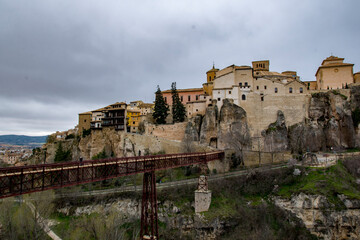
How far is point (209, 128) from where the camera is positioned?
45.9m

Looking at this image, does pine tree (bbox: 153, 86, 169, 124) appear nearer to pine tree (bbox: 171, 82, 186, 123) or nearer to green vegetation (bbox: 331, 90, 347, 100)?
pine tree (bbox: 171, 82, 186, 123)

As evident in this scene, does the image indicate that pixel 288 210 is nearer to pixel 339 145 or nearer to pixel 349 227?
pixel 349 227

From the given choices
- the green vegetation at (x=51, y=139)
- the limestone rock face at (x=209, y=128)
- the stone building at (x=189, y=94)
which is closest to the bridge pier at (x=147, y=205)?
the limestone rock face at (x=209, y=128)

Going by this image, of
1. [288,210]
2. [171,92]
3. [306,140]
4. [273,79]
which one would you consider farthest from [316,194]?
[171,92]

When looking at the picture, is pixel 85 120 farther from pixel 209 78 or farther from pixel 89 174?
pixel 89 174

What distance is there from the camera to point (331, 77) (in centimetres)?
4900

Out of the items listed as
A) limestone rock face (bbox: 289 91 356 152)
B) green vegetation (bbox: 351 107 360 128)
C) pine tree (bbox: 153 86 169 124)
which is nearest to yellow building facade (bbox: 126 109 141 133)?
pine tree (bbox: 153 86 169 124)

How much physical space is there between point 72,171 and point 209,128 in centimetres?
2985

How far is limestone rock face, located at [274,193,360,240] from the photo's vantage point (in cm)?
2697

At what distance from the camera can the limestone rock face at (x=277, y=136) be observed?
42.6 metres

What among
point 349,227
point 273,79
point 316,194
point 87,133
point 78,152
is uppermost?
point 273,79

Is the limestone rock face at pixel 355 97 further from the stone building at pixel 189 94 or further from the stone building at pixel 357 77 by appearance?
the stone building at pixel 189 94

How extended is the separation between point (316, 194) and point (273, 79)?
24.8m

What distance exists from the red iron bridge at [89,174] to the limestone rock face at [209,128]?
1563cm
